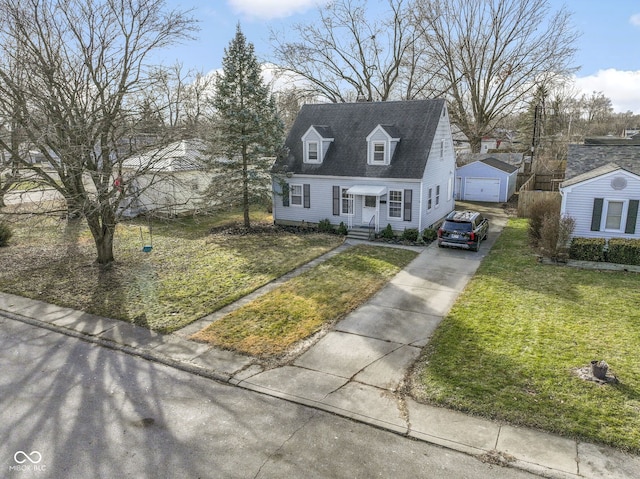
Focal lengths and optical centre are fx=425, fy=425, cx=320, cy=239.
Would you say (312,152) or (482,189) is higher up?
(312,152)

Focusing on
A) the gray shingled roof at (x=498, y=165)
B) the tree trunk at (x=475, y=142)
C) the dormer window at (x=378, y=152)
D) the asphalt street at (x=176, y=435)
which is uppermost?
the tree trunk at (x=475, y=142)

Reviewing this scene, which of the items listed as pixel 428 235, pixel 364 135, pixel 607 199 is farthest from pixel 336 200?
pixel 607 199

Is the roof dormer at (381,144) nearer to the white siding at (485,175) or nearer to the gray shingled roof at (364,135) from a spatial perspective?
the gray shingled roof at (364,135)

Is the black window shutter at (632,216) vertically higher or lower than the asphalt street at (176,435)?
higher

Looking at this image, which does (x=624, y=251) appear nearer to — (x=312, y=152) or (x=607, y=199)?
(x=607, y=199)

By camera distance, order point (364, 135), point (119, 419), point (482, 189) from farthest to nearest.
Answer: point (482, 189) → point (364, 135) → point (119, 419)

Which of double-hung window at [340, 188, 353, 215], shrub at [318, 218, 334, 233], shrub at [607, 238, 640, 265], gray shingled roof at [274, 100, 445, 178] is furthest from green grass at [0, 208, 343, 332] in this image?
shrub at [607, 238, 640, 265]

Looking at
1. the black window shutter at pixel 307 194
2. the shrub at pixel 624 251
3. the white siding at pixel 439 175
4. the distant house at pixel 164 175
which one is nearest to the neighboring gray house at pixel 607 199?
the shrub at pixel 624 251
